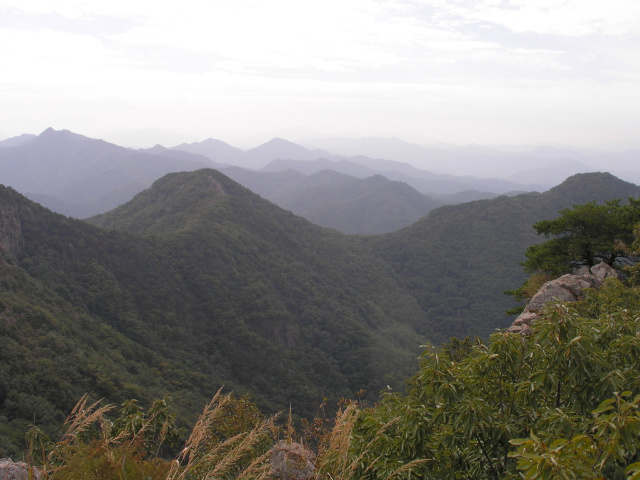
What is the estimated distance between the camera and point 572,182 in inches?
2650

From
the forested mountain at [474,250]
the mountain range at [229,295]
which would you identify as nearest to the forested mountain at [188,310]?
the mountain range at [229,295]

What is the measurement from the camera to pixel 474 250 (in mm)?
61969

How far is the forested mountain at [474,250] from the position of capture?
170 feet

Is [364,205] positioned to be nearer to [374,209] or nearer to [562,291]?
[374,209]

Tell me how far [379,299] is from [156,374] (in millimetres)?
35315

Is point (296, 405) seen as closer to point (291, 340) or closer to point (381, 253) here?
point (291, 340)

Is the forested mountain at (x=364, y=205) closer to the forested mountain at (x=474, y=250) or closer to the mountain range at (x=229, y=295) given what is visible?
the forested mountain at (x=474, y=250)

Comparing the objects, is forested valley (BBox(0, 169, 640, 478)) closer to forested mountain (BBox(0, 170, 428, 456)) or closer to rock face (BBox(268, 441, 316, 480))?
forested mountain (BBox(0, 170, 428, 456))

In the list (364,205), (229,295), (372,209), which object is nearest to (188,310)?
(229,295)

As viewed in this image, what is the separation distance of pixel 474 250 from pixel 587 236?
1834 inches

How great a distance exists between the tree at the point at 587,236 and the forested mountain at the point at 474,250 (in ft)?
103

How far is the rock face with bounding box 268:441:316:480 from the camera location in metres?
4.59

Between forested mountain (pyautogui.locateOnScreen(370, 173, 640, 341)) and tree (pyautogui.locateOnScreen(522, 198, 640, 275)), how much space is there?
31540mm

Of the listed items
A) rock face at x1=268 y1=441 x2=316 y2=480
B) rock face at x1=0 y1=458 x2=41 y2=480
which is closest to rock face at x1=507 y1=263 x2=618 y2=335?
rock face at x1=268 y1=441 x2=316 y2=480
